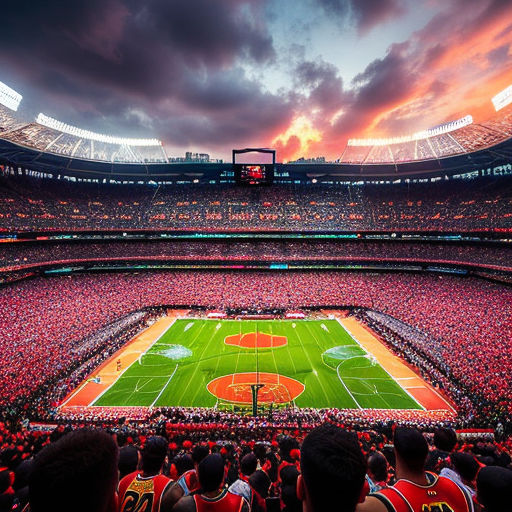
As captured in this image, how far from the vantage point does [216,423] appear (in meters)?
16.2

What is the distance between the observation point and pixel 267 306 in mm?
40438

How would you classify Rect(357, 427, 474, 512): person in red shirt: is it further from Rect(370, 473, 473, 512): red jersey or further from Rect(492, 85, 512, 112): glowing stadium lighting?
Rect(492, 85, 512, 112): glowing stadium lighting

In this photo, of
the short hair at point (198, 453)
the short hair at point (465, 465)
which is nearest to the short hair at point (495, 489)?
the short hair at point (465, 465)

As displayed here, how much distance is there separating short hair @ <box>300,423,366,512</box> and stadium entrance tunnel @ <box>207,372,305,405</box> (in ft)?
63.4

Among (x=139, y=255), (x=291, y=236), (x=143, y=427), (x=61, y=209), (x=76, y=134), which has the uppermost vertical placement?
(x=76, y=134)

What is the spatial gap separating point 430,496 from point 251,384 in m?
19.9

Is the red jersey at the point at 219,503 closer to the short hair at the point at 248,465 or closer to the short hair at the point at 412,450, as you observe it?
the short hair at the point at 412,450

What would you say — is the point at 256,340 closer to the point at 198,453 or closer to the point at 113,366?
the point at 113,366

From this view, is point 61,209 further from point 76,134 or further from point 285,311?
point 285,311

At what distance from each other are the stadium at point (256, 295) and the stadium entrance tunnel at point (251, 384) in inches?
6.2

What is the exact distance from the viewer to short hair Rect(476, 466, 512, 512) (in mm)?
3116

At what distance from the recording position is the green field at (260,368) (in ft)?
66.4

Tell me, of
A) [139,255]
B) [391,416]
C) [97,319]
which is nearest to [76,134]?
[139,255]

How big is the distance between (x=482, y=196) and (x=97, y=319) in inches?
2400
